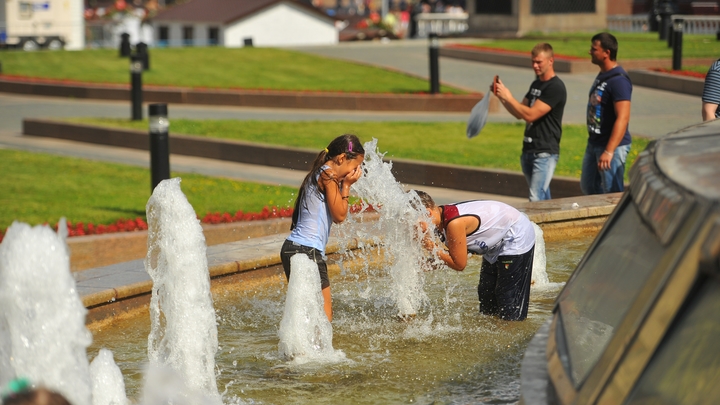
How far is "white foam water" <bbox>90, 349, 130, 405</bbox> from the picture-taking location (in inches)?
184

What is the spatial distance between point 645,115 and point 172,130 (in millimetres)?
7312

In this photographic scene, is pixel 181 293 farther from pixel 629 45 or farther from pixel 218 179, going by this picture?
pixel 629 45

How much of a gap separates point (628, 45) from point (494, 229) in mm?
20306

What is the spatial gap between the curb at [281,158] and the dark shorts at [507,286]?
4170mm

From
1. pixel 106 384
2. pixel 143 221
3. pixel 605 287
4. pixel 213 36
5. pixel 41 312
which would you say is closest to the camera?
pixel 605 287

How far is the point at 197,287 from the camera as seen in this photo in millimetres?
5547

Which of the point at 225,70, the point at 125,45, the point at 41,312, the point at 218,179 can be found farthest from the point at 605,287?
the point at 125,45

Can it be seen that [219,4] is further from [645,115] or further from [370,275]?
[370,275]

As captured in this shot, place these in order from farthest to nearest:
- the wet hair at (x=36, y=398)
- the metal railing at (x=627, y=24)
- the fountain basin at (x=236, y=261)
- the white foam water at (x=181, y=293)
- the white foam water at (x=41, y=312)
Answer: the metal railing at (x=627, y=24) < the fountain basin at (x=236, y=261) < the white foam water at (x=181, y=293) < the white foam water at (x=41, y=312) < the wet hair at (x=36, y=398)

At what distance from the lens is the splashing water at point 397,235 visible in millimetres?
6527

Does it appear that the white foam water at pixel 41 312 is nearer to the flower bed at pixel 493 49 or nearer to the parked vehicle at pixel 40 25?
the flower bed at pixel 493 49

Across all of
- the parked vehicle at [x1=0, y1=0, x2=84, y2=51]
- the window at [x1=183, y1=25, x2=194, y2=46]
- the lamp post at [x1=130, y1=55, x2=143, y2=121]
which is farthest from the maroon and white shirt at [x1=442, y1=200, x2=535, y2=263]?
the window at [x1=183, y1=25, x2=194, y2=46]

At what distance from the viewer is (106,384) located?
471cm

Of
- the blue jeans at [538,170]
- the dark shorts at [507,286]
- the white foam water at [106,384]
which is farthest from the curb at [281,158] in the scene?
the white foam water at [106,384]
